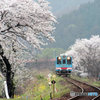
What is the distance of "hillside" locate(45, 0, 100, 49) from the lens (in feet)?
538

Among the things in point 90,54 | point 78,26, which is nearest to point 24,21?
point 90,54

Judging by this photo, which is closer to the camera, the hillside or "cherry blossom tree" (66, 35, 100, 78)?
"cherry blossom tree" (66, 35, 100, 78)

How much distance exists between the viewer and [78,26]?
600ft

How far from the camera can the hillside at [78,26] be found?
163913 mm

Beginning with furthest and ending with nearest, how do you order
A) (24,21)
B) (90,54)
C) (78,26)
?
(78,26), (90,54), (24,21)

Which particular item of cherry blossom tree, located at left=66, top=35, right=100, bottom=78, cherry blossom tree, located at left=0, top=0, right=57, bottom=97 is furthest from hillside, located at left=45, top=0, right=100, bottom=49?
cherry blossom tree, located at left=0, top=0, right=57, bottom=97

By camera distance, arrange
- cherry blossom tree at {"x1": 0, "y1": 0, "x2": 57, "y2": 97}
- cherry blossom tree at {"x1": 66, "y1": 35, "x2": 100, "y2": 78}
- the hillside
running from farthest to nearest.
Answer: the hillside, cherry blossom tree at {"x1": 66, "y1": 35, "x2": 100, "y2": 78}, cherry blossom tree at {"x1": 0, "y1": 0, "x2": 57, "y2": 97}

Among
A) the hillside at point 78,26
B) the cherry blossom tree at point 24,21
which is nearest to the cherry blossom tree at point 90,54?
the cherry blossom tree at point 24,21

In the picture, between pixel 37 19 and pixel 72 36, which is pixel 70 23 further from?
pixel 37 19

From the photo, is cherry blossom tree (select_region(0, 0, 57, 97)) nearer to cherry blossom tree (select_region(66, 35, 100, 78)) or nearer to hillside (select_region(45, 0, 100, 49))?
cherry blossom tree (select_region(66, 35, 100, 78))

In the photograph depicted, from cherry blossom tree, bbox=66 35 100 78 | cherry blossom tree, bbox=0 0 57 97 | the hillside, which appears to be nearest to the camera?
cherry blossom tree, bbox=0 0 57 97

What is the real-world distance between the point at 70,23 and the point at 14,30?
185 meters

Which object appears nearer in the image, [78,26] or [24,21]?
[24,21]

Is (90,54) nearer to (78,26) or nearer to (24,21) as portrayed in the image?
(24,21)
